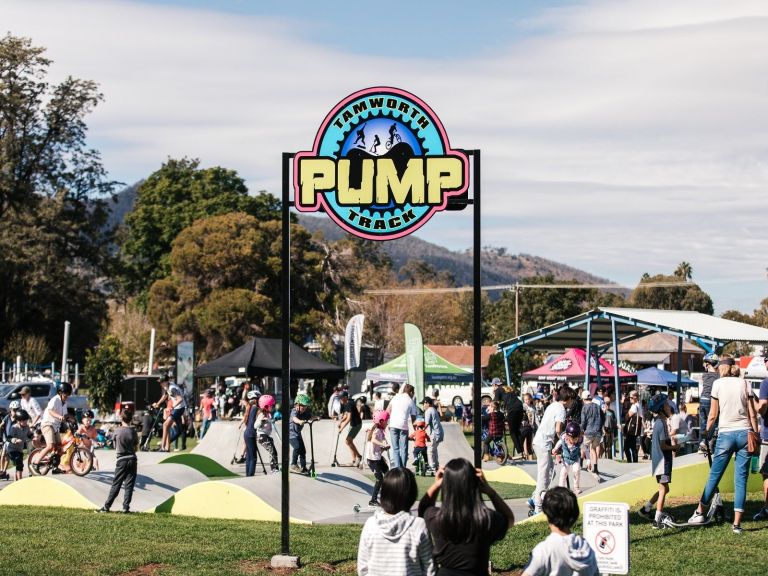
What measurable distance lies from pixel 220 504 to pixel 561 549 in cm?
929

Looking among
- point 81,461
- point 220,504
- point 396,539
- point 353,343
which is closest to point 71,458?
point 81,461

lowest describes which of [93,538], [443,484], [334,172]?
[93,538]

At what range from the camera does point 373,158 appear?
11539mm

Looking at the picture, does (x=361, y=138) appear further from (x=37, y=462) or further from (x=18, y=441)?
(x=18, y=441)

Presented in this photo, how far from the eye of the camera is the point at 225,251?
209ft

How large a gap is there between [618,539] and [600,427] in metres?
13.6

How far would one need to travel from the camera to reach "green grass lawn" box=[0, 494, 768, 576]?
11.0 meters

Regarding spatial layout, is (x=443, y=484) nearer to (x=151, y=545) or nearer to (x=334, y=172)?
(x=334, y=172)

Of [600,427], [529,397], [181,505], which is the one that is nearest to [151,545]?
[181,505]

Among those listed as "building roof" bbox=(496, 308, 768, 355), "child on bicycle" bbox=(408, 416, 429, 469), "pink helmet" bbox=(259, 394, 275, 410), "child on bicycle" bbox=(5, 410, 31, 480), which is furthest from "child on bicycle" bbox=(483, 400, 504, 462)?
"child on bicycle" bbox=(5, 410, 31, 480)

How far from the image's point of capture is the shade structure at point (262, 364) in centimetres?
3344

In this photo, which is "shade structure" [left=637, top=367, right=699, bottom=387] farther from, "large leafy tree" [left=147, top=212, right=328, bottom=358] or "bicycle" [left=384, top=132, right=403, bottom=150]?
"bicycle" [left=384, top=132, right=403, bottom=150]

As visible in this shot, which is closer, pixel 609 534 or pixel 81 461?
pixel 609 534

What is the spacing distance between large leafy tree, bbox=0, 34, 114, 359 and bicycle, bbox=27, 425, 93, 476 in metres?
36.4
